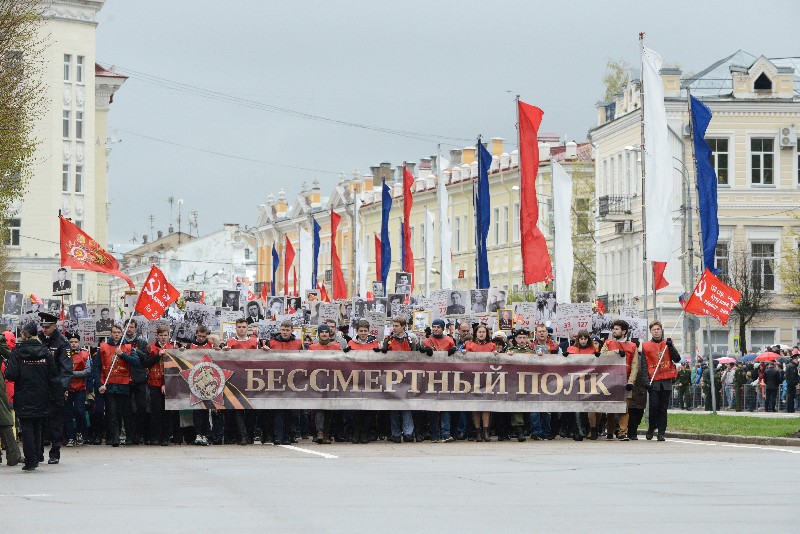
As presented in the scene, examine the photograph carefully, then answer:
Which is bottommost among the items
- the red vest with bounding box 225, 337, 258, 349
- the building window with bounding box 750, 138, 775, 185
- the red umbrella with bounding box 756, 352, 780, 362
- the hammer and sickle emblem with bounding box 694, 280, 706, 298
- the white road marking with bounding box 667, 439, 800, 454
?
the white road marking with bounding box 667, 439, 800, 454

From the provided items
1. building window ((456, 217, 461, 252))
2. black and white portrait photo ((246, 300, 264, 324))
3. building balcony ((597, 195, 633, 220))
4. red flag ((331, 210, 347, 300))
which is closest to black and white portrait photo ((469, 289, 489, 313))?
black and white portrait photo ((246, 300, 264, 324))

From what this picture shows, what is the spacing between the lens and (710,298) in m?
31.3

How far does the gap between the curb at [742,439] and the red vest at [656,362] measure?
4.30 feet

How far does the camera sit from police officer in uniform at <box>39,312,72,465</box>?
2044cm

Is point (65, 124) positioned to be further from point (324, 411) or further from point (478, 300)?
point (324, 411)

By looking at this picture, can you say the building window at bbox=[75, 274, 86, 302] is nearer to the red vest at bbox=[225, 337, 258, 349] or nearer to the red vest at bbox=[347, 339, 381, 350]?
the red vest at bbox=[225, 337, 258, 349]

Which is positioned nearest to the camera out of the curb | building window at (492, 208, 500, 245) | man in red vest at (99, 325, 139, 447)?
the curb

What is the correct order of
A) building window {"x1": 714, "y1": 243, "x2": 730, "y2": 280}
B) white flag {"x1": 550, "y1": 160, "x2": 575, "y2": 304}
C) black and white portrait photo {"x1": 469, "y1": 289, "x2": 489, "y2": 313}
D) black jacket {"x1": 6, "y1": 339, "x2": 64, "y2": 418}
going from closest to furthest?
1. black jacket {"x1": 6, "y1": 339, "x2": 64, "y2": 418}
2. black and white portrait photo {"x1": 469, "y1": 289, "x2": 489, "y2": 313}
3. white flag {"x1": 550, "y1": 160, "x2": 575, "y2": 304}
4. building window {"x1": 714, "y1": 243, "x2": 730, "y2": 280}

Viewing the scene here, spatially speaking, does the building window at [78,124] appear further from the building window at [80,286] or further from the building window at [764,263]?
the building window at [764,263]

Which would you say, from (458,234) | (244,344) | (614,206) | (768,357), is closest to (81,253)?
(244,344)

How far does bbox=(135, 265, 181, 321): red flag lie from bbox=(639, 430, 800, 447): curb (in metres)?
8.40

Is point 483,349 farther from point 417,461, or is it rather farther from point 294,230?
point 294,230

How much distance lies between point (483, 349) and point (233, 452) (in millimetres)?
4509

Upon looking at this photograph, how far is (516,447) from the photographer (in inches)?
913
